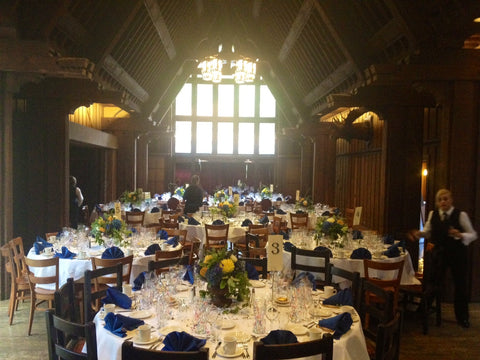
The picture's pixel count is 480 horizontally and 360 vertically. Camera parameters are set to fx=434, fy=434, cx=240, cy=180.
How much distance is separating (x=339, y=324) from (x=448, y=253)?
327 cm

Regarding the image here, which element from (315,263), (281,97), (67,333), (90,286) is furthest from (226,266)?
(281,97)

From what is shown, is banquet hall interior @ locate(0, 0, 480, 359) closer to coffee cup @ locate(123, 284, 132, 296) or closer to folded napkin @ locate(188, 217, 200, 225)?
coffee cup @ locate(123, 284, 132, 296)

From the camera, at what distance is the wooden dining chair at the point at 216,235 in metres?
7.49

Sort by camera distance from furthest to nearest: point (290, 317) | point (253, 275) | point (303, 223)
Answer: point (303, 223), point (253, 275), point (290, 317)

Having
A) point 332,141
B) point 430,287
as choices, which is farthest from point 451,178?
point 332,141

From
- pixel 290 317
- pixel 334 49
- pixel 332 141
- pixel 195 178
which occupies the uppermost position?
pixel 334 49

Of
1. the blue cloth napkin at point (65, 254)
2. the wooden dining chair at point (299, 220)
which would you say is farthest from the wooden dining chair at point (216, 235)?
the blue cloth napkin at point (65, 254)

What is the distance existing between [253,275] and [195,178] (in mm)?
6069

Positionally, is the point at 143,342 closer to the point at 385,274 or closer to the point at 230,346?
the point at 230,346

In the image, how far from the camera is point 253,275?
4.07 m

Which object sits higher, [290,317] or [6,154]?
[6,154]

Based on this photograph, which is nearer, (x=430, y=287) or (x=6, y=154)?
(x=430, y=287)

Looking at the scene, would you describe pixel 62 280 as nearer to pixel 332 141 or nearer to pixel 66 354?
pixel 66 354

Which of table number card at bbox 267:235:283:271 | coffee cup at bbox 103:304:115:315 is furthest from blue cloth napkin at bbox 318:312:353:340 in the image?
coffee cup at bbox 103:304:115:315
